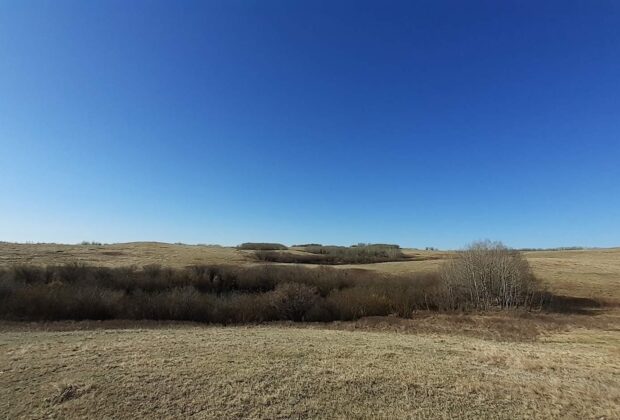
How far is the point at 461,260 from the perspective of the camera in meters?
38.8

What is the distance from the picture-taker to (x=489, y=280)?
36.5m

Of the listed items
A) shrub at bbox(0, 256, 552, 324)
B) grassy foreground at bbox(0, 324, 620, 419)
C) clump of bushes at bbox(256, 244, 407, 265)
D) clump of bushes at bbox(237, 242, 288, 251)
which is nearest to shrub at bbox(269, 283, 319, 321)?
shrub at bbox(0, 256, 552, 324)

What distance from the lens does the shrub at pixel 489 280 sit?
116ft

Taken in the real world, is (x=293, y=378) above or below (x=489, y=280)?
below

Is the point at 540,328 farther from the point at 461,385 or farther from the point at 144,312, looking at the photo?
the point at 144,312

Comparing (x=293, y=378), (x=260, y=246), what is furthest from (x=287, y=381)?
(x=260, y=246)

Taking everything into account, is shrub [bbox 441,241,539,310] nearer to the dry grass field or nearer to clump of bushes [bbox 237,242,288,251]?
the dry grass field

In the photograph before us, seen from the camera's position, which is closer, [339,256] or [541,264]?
[541,264]

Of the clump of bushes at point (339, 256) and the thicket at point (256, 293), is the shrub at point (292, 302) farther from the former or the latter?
the clump of bushes at point (339, 256)

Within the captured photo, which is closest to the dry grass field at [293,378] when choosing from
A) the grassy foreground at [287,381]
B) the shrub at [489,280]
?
the grassy foreground at [287,381]

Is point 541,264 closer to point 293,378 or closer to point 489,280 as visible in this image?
point 489,280

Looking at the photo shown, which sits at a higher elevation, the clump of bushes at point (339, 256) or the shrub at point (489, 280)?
the clump of bushes at point (339, 256)

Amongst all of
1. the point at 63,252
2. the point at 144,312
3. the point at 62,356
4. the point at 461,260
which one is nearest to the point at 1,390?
the point at 62,356

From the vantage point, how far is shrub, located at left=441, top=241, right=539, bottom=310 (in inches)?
1393
